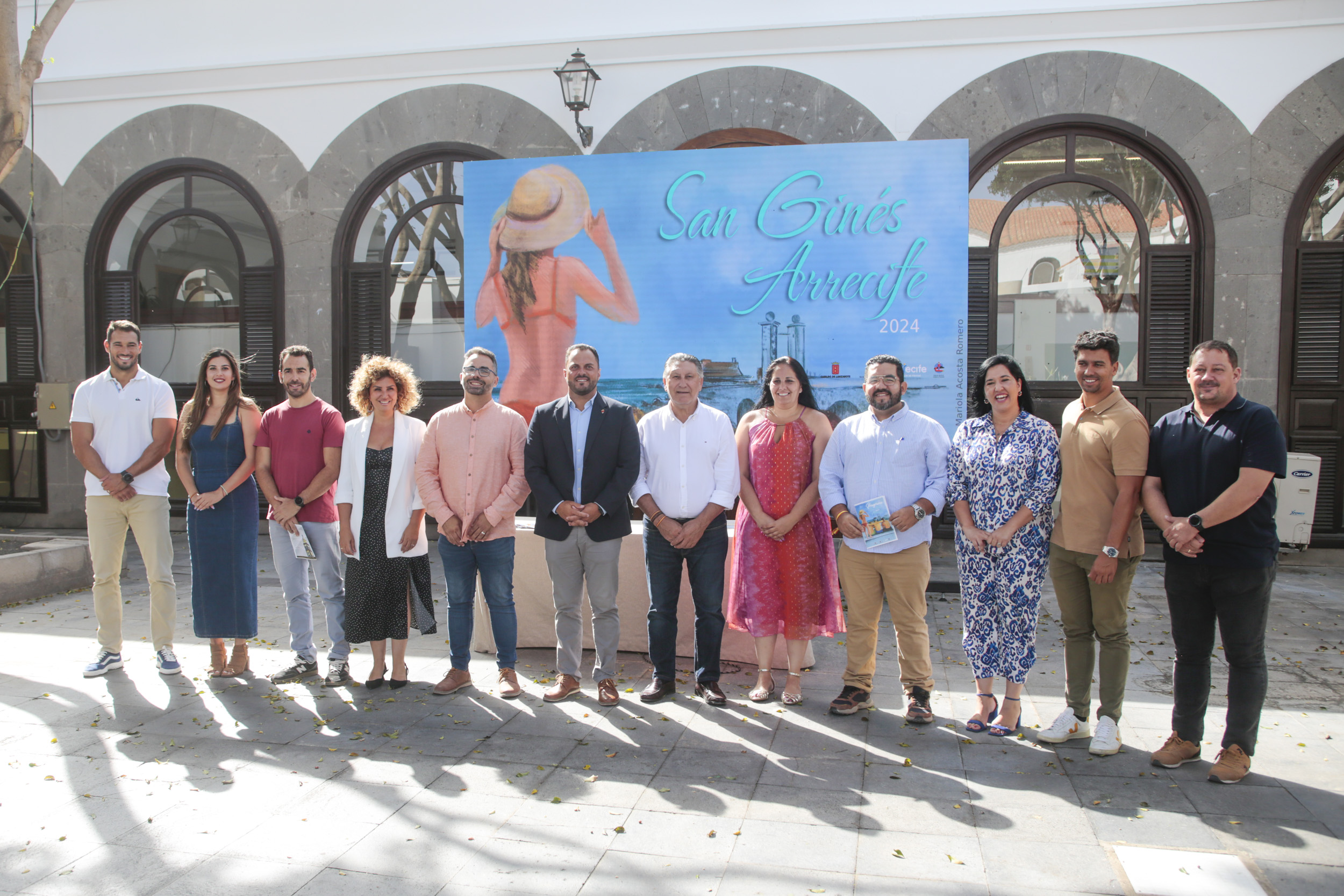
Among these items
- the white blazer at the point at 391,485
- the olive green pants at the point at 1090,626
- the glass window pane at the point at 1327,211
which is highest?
the glass window pane at the point at 1327,211

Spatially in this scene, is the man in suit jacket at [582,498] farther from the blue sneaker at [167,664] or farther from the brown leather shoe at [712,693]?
the blue sneaker at [167,664]

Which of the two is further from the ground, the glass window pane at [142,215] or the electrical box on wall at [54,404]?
the glass window pane at [142,215]

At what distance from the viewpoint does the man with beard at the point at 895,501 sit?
15.1 ft

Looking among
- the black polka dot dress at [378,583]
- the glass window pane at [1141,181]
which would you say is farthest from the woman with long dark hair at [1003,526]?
the glass window pane at [1141,181]

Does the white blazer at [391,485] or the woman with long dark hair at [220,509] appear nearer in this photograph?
the white blazer at [391,485]

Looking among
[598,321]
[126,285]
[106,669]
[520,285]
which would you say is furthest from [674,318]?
[126,285]

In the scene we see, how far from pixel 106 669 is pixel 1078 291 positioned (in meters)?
8.90

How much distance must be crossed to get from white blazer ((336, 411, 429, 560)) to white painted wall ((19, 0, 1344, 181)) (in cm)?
557

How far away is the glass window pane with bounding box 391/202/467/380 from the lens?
10.1 metres

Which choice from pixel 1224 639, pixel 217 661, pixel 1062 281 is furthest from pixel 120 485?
pixel 1062 281

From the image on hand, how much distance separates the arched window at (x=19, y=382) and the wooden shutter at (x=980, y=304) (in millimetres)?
10793

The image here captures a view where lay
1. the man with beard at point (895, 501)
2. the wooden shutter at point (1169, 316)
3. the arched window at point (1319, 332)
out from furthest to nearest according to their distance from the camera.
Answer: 1. the wooden shutter at point (1169, 316)
2. the arched window at point (1319, 332)
3. the man with beard at point (895, 501)

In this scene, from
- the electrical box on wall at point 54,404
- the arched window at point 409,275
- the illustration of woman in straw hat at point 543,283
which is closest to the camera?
the illustration of woman in straw hat at point 543,283

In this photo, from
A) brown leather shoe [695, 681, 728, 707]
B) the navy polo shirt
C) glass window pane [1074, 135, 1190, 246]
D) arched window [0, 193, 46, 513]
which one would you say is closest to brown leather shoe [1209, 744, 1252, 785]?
the navy polo shirt
